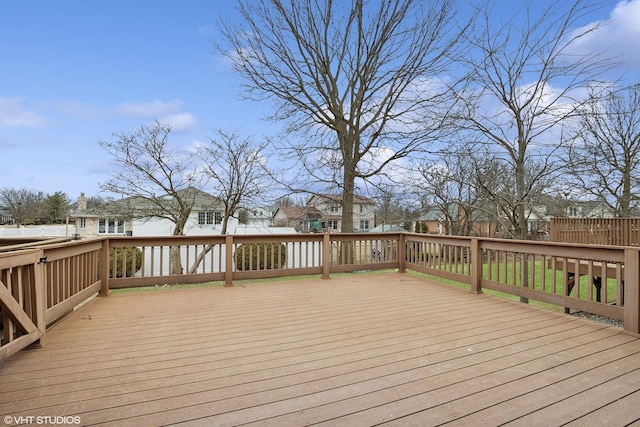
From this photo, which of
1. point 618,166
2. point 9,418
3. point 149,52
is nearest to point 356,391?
point 9,418

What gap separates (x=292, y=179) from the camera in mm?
9422

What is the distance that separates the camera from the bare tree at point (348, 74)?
26.8ft

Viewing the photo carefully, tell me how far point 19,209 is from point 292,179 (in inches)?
1394

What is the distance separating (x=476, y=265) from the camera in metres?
4.69

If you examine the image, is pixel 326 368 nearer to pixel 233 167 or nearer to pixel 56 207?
pixel 233 167

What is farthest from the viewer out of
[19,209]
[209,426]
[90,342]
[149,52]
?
[19,209]

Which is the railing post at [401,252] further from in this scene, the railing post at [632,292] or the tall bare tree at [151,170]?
A: the tall bare tree at [151,170]

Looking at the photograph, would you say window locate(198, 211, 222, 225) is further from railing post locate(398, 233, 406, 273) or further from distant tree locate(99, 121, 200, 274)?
railing post locate(398, 233, 406, 273)

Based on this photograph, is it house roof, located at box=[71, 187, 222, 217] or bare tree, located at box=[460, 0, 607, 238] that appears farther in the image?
house roof, located at box=[71, 187, 222, 217]

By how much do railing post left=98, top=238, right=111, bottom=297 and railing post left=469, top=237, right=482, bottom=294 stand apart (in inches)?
199

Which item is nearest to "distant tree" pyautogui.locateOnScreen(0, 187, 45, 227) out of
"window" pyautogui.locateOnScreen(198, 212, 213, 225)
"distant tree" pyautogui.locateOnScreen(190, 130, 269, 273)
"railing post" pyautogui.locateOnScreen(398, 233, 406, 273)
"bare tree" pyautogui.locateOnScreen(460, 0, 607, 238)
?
"window" pyautogui.locateOnScreen(198, 212, 213, 225)

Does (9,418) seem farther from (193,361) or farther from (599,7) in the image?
(599,7)

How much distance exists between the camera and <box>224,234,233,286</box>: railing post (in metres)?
5.06

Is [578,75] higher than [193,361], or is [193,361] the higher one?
[578,75]
